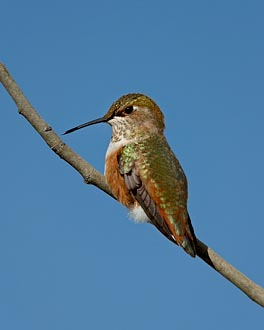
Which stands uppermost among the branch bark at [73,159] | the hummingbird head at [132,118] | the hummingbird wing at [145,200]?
the hummingbird head at [132,118]

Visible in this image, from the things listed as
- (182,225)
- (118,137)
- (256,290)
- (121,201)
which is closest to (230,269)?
(256,290)

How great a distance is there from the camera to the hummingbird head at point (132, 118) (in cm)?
603

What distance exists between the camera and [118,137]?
602 centimetres

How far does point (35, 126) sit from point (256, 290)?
6.25 feet

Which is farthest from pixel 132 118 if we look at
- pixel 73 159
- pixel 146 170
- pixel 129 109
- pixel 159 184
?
pixel 73 159

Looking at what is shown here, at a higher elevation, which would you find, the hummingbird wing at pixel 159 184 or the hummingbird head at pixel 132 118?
the hummingbird head at pixel 132 118

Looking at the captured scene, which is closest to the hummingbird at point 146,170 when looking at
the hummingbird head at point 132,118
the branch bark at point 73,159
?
the hummingbird head at point 132,118

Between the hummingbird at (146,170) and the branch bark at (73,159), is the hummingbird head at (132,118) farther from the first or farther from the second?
the branch bark at (73,159)

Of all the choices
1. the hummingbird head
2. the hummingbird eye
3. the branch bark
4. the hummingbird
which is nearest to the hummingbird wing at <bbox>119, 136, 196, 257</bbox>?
the hummingbird

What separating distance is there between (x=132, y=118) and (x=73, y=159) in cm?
195

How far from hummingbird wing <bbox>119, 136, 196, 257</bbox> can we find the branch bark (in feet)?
2.62

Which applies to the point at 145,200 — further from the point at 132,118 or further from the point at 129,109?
the point at 129,109

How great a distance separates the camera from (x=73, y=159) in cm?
427

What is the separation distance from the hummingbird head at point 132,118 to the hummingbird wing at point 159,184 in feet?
0.65
